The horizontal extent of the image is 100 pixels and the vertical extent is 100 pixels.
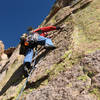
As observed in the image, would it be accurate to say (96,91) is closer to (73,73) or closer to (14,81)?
(73,73)

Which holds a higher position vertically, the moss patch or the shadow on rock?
the shadow on rock

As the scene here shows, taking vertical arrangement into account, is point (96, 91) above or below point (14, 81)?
below

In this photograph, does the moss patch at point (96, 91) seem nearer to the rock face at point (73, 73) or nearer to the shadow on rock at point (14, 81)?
the rock face at point (73, 73)

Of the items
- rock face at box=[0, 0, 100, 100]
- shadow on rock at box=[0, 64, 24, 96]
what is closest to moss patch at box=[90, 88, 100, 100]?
rock face at box=[0, 0, 100, 100]

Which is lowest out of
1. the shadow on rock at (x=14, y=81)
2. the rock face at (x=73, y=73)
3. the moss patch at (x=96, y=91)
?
the moss patch at (x=96, y=91)

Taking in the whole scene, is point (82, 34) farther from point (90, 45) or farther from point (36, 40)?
point (36, 40)

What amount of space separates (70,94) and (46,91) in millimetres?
754

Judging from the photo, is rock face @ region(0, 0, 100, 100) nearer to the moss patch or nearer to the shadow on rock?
the moss patch

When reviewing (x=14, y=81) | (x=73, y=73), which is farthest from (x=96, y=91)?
(x=14, y=81)

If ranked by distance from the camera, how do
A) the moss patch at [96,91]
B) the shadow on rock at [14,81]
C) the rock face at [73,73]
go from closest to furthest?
the moss patch at [96,91] → the rock face at [73,73] → the shadow on rock at [14,81]

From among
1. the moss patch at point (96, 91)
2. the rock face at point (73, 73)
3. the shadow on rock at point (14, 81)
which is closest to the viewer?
the moss patch at point (96, 91)

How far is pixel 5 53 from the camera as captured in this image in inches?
974

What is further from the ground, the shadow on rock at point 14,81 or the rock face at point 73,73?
the shadow on rock at point 14,81

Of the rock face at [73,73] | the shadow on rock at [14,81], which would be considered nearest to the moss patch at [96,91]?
the rock face at [73,73]
